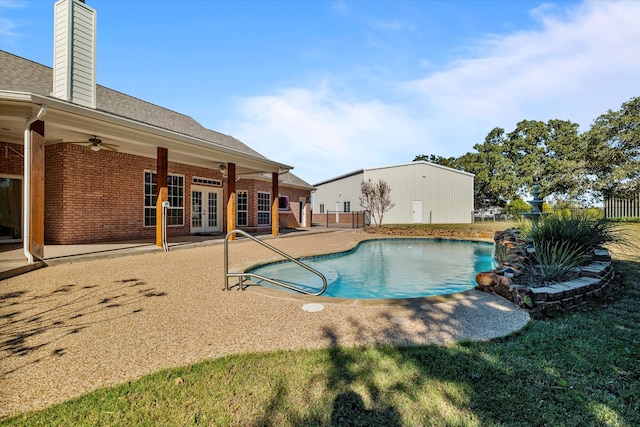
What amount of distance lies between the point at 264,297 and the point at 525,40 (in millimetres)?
9962

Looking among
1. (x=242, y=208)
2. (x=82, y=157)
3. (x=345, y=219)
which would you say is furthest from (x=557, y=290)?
(x=345, y=219)

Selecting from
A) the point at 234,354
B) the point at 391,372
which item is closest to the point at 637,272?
the point at 391,372

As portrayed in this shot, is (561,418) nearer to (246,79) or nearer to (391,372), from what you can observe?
(391,372)

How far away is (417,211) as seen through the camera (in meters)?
23.4

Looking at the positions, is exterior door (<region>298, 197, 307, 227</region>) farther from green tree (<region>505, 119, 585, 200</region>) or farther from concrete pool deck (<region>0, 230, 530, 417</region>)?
green tree (<region>505, 119, 585, 200</region>)

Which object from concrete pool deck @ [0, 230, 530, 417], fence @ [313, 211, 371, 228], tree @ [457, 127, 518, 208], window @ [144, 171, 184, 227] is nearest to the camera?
concrete pool deck @ [0, 230, 530, 417]

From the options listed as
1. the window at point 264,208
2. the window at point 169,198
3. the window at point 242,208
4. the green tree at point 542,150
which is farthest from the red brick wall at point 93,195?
the green tree at point 542,150

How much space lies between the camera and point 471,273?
8188 mm

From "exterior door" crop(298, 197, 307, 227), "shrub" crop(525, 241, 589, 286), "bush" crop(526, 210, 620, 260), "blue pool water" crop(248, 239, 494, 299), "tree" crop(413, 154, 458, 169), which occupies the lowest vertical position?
"blue pool water" crop(248, 239, 494, 299)

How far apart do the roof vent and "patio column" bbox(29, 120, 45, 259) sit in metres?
3.15

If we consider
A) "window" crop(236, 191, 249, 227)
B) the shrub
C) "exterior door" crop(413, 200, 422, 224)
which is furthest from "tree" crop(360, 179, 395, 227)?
the shrub

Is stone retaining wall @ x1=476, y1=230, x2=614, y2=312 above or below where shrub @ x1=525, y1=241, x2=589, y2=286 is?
below

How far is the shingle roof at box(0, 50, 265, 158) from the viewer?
8164 mm

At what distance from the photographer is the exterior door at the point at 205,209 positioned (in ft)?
→ 41.8
